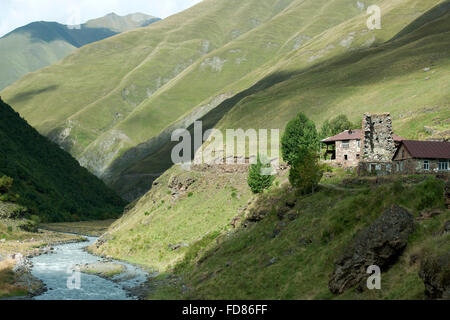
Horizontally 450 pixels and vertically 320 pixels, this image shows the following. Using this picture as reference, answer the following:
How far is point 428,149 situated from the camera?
49.8 m

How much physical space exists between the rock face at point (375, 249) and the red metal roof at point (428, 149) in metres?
20.8

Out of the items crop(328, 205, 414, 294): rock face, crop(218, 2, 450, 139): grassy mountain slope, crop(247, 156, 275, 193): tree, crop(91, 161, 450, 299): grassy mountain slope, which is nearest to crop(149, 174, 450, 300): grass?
crop(91, 161, 450, 299): grassy mountain slope

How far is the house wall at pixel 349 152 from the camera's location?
224ft

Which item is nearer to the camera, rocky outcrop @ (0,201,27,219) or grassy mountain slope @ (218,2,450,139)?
grassy mountain slope @ (218,2,450,139)

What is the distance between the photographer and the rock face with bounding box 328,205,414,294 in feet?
93.8

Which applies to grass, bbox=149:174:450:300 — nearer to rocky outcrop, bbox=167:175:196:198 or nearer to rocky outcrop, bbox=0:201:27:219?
rocky outcrop, bbox=167:175:196:198

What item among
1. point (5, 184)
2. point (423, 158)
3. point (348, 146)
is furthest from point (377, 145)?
point (5, 184)

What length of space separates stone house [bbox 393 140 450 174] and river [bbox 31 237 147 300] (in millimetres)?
32936

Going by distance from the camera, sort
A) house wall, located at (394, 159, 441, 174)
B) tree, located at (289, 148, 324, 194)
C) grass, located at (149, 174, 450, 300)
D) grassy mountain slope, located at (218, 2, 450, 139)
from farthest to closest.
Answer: grassy mountain slope, located at (218, 2, 450, 139) → tree, located at (289, 148, 324, 194) → house wall, located at (394, 159, 441, 174) → grass, located at (149, 174, 450, 300)

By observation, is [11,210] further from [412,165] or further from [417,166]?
[417,166]

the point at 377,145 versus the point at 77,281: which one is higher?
the point at 377,145

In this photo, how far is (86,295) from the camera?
55906mm

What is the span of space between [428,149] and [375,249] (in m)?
25.2
